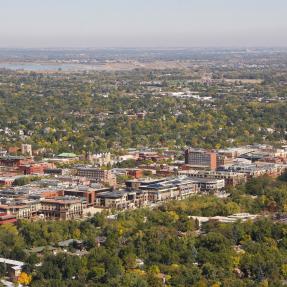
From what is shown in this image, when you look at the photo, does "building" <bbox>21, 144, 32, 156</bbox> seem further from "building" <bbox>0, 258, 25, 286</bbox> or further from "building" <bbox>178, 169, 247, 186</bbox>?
"building" <bbox>0, 258, 25, 286</bbox>

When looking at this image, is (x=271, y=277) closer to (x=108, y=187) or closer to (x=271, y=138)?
(x=108, y=187)

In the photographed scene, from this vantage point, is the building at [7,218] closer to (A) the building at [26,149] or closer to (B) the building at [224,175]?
(B) the building at [224,175]

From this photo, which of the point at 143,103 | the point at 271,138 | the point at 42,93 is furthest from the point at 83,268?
the point at 42,93

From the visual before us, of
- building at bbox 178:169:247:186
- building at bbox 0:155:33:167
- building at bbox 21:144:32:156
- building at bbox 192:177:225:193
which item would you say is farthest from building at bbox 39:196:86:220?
building at bbox 21:144:32:156

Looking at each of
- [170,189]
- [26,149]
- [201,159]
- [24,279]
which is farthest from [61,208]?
[26,149]

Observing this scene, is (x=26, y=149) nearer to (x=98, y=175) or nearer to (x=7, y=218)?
(x=98, y=175)

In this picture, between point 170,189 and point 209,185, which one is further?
point 209,185

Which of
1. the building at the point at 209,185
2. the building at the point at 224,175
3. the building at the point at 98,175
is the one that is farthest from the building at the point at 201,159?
the building at the point at 98,175
